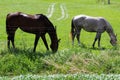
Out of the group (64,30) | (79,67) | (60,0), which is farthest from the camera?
(60,0)

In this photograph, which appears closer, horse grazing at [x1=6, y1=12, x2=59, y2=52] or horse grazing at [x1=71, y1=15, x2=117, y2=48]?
horse grazing at [x1=6, y1=12, x2=59, y2=52]

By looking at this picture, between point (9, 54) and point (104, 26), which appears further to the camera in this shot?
point (104, 26)

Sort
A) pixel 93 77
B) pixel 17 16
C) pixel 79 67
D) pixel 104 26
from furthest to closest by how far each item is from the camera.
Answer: pixel 104 26 < pixel 17 16 < pixel 79 67 < pixel 93 77

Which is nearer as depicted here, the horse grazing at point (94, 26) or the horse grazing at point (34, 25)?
the horse grazing at point (34, 25)

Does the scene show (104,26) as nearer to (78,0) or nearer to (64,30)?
(64,30)

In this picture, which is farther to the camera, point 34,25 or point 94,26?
point 94,26

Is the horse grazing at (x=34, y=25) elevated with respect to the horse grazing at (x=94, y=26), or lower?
elevated

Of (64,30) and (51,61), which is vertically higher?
(51,61)

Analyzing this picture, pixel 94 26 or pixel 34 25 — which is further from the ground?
pixel 34 25

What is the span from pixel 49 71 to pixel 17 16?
5101 millimetres

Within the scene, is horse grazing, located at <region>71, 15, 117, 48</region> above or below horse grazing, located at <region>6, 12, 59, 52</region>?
below

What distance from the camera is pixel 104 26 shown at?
2552 centimetres

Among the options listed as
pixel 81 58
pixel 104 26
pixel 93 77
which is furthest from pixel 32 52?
pixel 104 26

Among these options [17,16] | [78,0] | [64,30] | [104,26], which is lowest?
[78,0]
